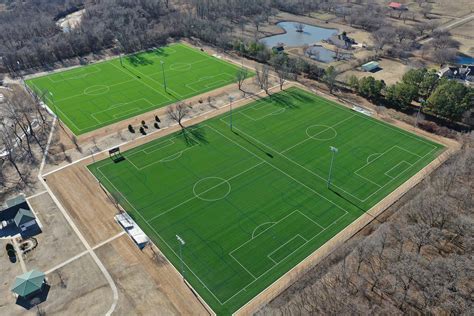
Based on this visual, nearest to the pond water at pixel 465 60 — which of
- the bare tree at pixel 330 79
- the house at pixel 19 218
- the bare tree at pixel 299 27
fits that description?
the bare tree at pixel 330 79

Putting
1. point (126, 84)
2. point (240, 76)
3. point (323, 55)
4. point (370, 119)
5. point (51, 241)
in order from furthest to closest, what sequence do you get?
point (323, 55)
point (126, 84)
point (240, 76)
point (370, 119)
point (51, 241)

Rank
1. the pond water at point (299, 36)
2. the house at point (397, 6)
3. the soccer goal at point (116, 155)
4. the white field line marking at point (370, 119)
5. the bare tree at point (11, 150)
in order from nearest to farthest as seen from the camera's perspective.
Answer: the bare tree at point (11, 150)
the soccer goal at point (116, 155)
the white field line marking at point (370, 119)
the pond water at point (299, 36)
the house at point (397, 6)

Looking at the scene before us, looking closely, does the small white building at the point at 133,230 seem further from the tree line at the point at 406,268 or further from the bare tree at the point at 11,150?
the bare tree at the point at 11,150

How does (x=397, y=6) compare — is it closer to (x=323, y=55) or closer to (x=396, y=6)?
(x=396, y=6)

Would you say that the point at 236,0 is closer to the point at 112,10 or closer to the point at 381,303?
the point at 112,10

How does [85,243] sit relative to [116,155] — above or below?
below

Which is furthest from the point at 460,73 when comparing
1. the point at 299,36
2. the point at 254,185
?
the point at 254,185

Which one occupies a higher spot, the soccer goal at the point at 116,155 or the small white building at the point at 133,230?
the soccer goal at the point at 116,155
